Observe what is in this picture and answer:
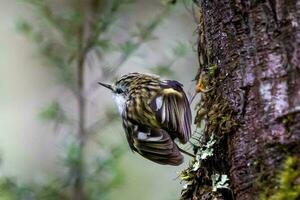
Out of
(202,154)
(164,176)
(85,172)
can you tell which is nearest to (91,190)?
(85,172)

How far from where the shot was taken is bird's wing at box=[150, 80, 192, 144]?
2865mm

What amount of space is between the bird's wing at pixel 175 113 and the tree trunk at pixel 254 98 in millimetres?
185

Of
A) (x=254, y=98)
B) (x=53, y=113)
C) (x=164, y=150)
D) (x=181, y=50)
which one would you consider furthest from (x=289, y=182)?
(x=53, y=113)

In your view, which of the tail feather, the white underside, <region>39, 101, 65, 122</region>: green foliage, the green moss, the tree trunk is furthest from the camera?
<region>39, 101, 65, 122</region>: green foliage

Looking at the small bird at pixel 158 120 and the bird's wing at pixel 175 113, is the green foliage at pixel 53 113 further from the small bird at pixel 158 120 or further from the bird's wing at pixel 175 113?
the bird's wing at pixel 175 113

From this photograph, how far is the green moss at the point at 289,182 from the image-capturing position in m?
2.21

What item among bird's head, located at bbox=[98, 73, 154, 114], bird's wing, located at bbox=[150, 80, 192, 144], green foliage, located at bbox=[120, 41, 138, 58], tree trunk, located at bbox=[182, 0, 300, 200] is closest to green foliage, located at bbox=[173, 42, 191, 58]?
green foliage, located at bbox=[120, 41, 138, 58]

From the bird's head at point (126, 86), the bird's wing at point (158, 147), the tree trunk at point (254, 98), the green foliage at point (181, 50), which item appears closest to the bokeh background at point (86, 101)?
the green foliage at point (181, 50)

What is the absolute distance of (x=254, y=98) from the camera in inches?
96.0

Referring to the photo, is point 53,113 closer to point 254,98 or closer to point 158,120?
point 158,120

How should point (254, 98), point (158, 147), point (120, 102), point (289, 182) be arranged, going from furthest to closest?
point (120, 102) → point (158, 147) → point (254, 98) → point (289, 182)

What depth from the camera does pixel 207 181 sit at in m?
2.66

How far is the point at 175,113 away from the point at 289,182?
0.75m

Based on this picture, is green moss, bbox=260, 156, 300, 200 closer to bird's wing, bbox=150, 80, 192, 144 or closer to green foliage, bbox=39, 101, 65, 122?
bird's wing, bbox=150, 80, 192, 144
